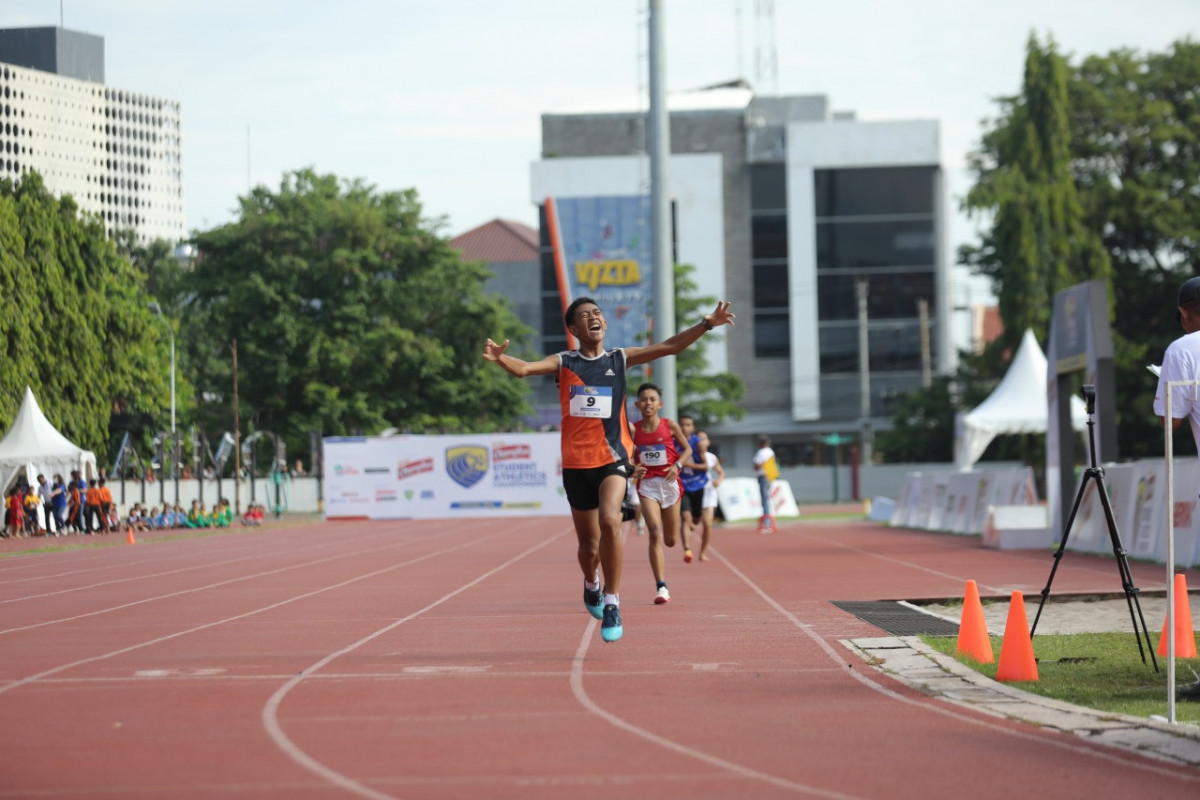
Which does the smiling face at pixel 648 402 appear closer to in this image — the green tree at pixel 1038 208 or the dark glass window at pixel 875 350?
the green tree at pixel 1038 208

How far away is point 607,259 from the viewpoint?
1289 inches

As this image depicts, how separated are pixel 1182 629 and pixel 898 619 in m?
2.83

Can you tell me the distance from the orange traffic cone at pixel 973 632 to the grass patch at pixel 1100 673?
94 mm

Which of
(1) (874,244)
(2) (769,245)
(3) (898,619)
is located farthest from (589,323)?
(2) (769,245)

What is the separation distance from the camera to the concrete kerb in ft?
21.3

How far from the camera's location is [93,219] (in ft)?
Result: 165

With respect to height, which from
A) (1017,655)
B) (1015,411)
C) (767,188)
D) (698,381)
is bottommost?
(1017,655)

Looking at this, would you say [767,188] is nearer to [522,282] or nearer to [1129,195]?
[522,282]

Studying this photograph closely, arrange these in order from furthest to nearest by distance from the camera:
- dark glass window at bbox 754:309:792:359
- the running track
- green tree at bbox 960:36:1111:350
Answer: dark glass window at bbox 754:309:792:359, green tree at bbox 960:36:1111:350, the running track

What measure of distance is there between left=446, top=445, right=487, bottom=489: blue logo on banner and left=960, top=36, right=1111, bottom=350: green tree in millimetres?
18616

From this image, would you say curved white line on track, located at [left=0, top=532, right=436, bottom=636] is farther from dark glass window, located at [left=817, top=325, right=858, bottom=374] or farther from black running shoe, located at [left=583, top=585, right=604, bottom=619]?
dark glass window, located at [left=817, top=325, right=858, bottom=374]

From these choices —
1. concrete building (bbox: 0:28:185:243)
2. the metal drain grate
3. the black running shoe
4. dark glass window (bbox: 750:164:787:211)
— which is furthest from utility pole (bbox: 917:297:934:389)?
the black running shoe

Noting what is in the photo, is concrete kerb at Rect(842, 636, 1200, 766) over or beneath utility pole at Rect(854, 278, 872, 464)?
beneath

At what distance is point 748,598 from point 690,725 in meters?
7.82
